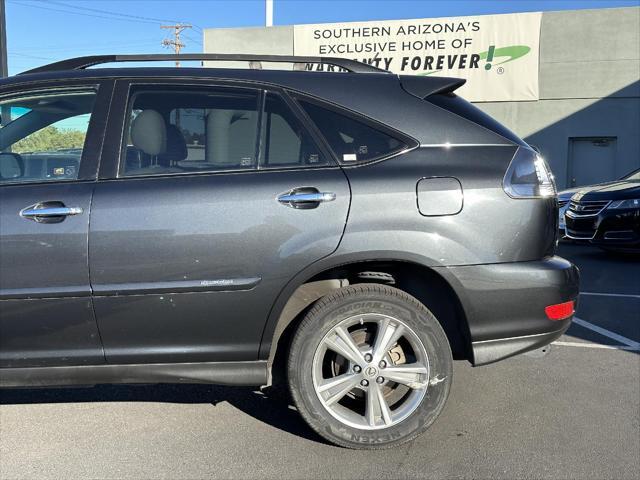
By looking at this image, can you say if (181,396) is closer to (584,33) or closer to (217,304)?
(217,304)

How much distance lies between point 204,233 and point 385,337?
1.05 m

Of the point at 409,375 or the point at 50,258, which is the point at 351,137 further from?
the point at 50,258

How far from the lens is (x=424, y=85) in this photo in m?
3.04

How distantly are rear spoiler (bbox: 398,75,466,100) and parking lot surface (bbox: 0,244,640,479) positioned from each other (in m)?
1.86

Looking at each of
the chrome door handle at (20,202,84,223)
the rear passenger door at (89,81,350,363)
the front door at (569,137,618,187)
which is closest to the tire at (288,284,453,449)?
the rear passenger door at (89,81,350,363)

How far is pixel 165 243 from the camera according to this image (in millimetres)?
2727

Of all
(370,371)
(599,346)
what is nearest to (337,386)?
(370,371)

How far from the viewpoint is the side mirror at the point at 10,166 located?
2.92m

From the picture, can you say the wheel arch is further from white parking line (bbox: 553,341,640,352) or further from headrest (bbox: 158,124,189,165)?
white parking line (bbox: 553,341,640,352)

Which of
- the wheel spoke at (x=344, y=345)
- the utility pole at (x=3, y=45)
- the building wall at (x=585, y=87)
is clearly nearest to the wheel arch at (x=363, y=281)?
the wheel spoke at (x=344, y=345)

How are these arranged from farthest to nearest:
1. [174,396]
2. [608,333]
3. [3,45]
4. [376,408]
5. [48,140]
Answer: [3,45] < [608,333] < [174,396] < [48,140] < [376,408]

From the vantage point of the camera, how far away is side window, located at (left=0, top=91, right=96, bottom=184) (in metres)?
2.90

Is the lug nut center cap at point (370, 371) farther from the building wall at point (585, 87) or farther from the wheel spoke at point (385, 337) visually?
the building wall at point (585, 87)

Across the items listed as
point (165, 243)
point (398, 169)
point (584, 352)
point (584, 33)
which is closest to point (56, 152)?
point (165, 243)
